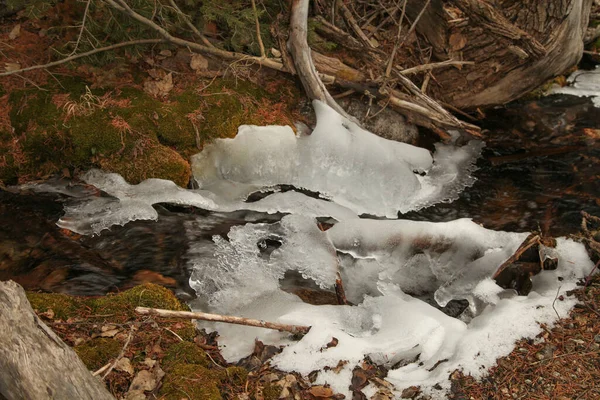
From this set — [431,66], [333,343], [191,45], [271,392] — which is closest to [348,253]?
[333,343]

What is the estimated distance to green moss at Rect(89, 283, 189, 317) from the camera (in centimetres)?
334

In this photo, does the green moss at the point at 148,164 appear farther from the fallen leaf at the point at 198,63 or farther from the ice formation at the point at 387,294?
the fallen leaf at the point at 198,63

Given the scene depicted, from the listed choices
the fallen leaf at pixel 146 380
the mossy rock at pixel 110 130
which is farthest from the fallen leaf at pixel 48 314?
the mossy rock at pixel 110 130

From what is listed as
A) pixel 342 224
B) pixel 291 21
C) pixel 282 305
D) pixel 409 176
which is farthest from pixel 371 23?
pixel 282 305

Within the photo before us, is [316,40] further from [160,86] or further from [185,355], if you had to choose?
[185,355]

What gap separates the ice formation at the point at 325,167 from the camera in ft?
18.4

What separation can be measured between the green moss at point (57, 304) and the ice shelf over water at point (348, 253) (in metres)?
0.86

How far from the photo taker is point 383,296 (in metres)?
4.12

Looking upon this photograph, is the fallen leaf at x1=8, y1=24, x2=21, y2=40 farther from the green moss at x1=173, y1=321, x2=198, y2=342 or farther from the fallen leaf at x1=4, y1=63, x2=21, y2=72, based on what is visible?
the green moss at x1=173, y1=321, x2=198, y2=342

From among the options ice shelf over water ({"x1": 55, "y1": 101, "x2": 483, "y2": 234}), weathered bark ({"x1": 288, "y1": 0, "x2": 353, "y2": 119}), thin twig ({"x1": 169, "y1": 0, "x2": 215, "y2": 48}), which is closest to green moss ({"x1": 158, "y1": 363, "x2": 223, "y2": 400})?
ice shelf over water ({"x1": 55, "y1": 101, "x2": 483, "y2": 234})

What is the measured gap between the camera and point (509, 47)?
6.56 meters

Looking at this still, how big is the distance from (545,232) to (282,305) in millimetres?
3017

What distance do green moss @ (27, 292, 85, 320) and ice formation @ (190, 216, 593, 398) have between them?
954 mm

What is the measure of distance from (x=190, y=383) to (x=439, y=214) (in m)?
3.75
